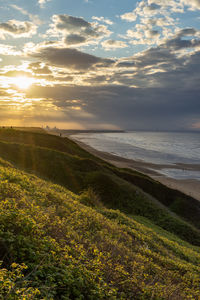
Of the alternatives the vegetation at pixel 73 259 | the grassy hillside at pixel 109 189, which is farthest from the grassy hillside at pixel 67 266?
the grassy hillside at pixel 109 189

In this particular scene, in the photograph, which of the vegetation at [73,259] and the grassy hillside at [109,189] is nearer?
the vegetation at [73,259]

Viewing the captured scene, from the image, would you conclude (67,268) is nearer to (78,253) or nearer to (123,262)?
(78,253)

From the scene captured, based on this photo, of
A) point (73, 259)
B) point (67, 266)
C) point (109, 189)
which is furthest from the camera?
point (109, 189)

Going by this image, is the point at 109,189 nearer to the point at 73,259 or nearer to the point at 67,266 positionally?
the point at 73,259

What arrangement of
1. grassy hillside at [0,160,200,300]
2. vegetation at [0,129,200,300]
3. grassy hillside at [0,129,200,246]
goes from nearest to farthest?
1. grassy hillside at [0,160,200,300]
2. vegetation at [0,129,200,300]
3. grassy hillside at [0,129,200,246]

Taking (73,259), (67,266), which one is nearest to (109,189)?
(73,259)

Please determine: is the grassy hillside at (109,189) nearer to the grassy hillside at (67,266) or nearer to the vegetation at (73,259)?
the vegetation at (73,259)

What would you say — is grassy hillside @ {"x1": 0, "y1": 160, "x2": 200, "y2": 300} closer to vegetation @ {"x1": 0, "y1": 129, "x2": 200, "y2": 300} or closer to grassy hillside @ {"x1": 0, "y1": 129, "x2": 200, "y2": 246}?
vegetation @ {"x1": 0, "y1": 129, "x2": 200, "y2": 300}

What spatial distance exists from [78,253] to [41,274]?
2.24 meters

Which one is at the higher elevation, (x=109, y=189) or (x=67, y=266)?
(x=67, y=266)

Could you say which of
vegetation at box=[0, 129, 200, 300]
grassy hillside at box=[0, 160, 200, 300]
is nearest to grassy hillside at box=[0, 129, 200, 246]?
vegetation at box=[0, 129, 200, 300]

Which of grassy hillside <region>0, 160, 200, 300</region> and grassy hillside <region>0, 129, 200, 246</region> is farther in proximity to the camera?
grassy hillside <region>0, 129, 200, 246</region>

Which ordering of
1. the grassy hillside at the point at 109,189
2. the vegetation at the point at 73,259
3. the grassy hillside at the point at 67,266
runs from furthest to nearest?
the grassy hillside at the point at 109,189, the vegetation at the point at 73,259, the grassy hillside at the point at 67,266

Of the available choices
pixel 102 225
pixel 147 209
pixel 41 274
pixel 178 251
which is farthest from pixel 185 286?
pixel 147 209
